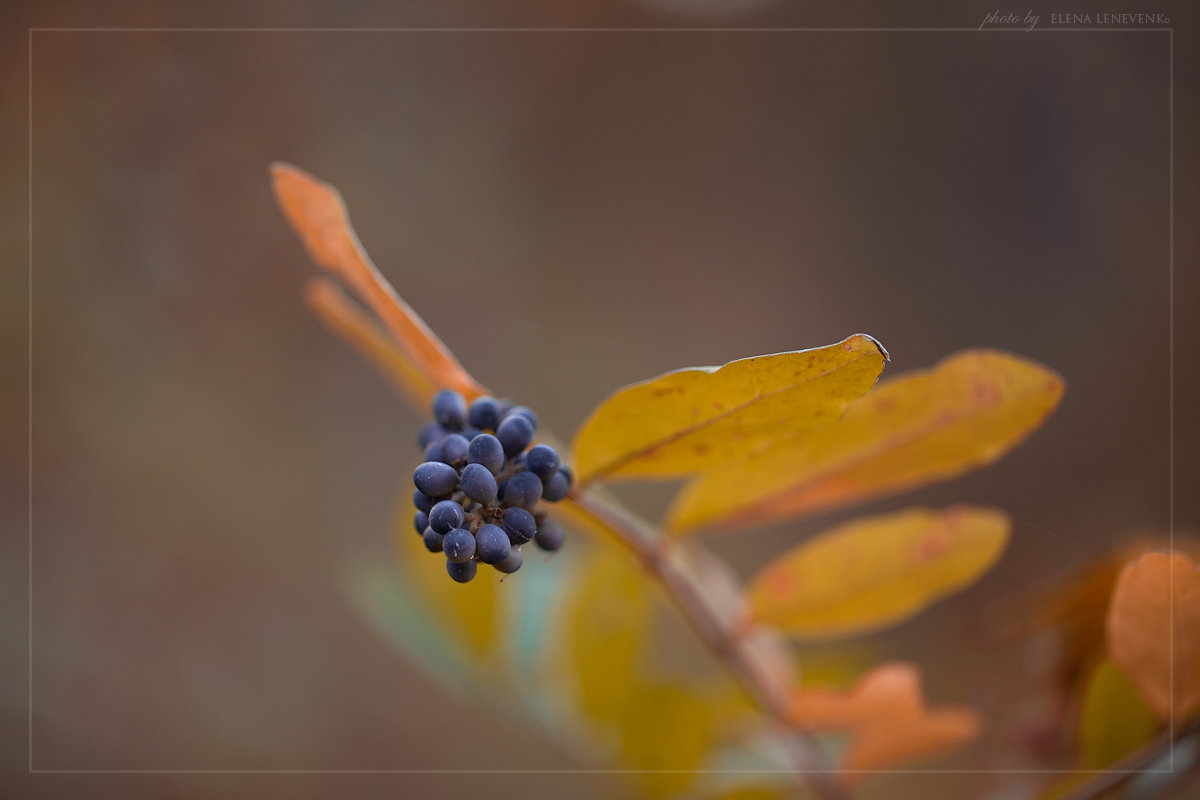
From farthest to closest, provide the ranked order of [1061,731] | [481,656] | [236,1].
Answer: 1. [236,1]
2. [481,656]
3. [1061,731]

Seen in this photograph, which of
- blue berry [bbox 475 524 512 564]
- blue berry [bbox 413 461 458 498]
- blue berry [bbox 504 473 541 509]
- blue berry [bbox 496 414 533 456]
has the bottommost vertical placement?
blue berry [bbox 475 524 512 564]

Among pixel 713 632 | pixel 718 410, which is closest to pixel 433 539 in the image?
pixel 718 410

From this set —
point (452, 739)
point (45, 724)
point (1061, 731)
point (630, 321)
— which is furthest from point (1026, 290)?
point (45, 724)

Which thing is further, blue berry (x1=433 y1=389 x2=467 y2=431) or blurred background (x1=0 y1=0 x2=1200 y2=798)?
blurred background (x1=0 y1=0 x2=1200 y2=798)

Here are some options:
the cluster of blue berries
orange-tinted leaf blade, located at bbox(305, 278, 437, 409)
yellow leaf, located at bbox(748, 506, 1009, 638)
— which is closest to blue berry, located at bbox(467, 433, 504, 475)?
the cluster of blue berries

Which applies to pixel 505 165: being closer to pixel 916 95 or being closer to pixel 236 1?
pixel 236 1

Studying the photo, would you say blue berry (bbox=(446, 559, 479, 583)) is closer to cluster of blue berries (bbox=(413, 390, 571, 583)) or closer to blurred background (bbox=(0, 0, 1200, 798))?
cluster of blue berries (bbox=(413, 390, 571, 583))

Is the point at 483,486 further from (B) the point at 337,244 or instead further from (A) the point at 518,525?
(B) the point at 337,244
